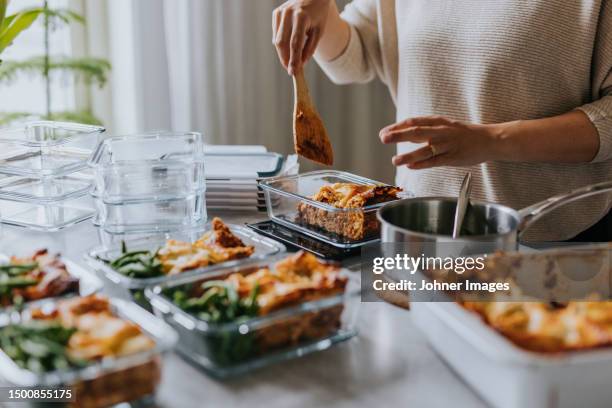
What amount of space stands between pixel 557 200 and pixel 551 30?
682 mm

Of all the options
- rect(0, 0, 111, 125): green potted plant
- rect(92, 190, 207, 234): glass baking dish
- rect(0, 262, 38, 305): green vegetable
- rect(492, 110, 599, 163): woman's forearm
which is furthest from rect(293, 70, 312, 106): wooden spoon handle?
rect(0, 0, 111, 125): green potted plant

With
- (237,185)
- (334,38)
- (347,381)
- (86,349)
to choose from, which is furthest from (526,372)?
(334,38)

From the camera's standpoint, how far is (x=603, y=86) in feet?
5.26

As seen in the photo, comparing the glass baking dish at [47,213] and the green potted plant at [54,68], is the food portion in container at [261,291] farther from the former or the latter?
the green potted plant at [54,68]

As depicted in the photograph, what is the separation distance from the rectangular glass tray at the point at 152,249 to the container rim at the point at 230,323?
0.02 m

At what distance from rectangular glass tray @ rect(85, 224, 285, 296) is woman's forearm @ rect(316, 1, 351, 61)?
0.85 meters

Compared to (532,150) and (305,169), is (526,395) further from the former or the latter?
(305,169)

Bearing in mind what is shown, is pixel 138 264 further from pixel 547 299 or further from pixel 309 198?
pixel 547 299

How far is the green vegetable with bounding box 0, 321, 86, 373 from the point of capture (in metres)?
0.79

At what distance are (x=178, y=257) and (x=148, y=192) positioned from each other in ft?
0.98

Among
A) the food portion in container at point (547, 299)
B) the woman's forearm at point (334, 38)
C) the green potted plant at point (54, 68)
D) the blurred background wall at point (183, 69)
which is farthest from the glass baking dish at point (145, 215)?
the blurred background wall at point (183, 69)

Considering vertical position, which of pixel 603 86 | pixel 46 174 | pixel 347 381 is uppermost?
pixel 603 86

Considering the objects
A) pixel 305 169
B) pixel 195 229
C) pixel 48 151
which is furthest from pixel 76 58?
pixel 195 229

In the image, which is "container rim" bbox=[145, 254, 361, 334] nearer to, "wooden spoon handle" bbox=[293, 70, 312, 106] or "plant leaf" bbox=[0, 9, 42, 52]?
"wooden spoon handle" bbox=[293, 70, 312, 106]
